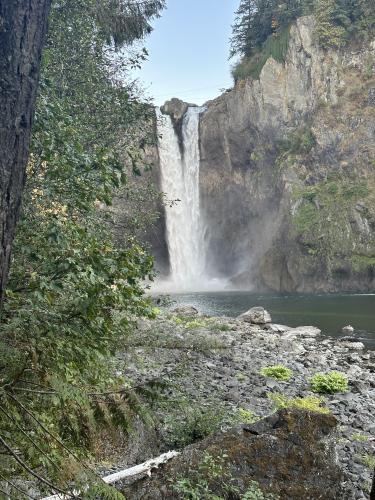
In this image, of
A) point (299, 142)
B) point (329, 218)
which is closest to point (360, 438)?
point (329, 218)

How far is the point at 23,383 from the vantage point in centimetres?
296

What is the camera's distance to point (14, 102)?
1.97m

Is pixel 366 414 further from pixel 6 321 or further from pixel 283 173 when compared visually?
pixel 283 173

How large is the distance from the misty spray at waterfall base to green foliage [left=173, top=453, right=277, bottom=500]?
4426 cm

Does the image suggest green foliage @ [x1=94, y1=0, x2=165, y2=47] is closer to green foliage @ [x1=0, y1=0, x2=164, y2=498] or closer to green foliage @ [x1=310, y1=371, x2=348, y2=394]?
green foliage @ [x1=0, y1=0, x2=164, y2=498]

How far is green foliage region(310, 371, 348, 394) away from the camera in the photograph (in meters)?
9.81

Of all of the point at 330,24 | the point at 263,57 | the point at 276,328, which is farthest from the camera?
the point at 263,57

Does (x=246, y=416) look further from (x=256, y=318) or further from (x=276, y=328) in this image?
(x=256, y=318)

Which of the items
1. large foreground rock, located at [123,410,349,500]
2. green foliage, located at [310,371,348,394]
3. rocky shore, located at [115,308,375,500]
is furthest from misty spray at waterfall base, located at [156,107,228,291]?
large foreground rock, located at [123,410,349,500]

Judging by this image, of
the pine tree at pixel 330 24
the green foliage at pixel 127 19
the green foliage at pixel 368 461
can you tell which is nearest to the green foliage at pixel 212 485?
the green foliage at pixel 368 461

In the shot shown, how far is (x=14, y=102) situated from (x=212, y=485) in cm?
346

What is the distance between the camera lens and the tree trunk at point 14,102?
6.30ft

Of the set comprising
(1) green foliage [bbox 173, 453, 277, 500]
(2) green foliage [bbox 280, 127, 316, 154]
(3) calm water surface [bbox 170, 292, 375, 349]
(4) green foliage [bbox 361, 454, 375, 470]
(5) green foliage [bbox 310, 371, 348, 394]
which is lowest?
(3) calm water surface [bbox 170, 292, 375, 349]

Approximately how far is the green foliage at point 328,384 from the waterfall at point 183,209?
39494mm
